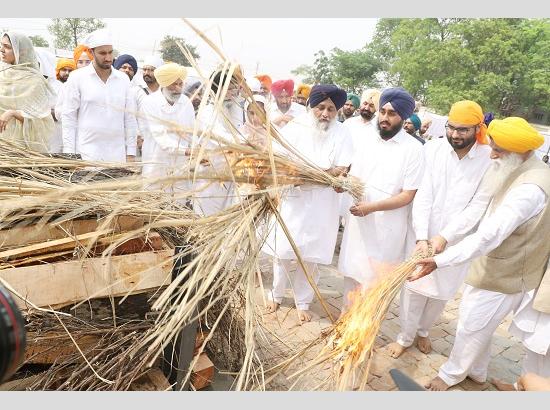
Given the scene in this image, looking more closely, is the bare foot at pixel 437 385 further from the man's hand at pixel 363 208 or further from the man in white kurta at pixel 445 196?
the man's hand at pixel 363 208

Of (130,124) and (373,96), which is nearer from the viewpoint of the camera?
(130,124)

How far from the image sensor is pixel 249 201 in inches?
78.5

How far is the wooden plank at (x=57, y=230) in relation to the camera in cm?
201

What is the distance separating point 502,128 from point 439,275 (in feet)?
Result: 4.23

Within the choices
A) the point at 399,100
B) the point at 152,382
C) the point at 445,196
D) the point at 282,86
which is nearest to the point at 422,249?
the point at 445,196

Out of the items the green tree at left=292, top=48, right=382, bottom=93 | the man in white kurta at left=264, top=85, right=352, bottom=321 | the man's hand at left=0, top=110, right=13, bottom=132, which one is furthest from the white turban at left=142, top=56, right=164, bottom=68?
the green tree at left=292, top=48, right=382, bottom=93

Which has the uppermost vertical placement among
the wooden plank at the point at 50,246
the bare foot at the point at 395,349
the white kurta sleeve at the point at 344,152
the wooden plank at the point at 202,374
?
the white kurta sleeve at the point at 344,152

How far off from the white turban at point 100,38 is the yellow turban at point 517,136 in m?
3.45

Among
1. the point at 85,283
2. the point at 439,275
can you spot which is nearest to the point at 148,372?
the point at 85,283

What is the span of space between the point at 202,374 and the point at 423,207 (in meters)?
2.10

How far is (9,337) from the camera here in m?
0.98

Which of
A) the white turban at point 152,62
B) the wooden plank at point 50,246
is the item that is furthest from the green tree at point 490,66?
the wooden plank at point 50,246

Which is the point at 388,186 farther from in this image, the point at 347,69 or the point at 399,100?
the point at 347,69

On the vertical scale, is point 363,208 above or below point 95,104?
below
